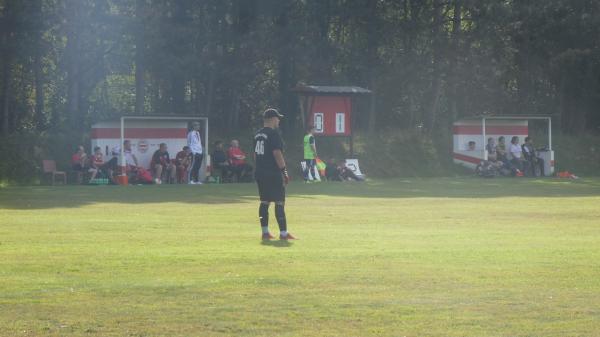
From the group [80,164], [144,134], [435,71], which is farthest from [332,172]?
[435,71]

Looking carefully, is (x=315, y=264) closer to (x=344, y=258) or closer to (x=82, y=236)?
(x=344, y=258)

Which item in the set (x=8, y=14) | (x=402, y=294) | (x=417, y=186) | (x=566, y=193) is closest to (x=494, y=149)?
(x=417, y=186)

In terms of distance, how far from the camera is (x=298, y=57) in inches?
1987

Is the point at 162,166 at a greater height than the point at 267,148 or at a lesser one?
lesser

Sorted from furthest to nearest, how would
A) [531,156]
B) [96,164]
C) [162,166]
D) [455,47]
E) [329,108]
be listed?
[455,47] → [531,156] → [329,108] → [162,166] → [96,164]

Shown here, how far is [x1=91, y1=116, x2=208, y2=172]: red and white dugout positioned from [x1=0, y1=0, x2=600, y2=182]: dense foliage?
5.58m

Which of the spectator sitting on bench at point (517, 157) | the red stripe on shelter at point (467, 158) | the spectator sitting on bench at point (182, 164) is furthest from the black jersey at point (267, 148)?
the red stripe on shelter at point (467, 158)

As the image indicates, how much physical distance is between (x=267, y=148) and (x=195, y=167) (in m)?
21.4

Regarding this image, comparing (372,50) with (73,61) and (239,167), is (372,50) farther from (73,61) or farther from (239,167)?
(239,167)

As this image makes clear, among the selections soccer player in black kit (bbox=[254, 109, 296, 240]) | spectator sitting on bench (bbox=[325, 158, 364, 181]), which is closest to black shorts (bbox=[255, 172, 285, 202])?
soccer player in black kit (bbox=[254, 109, 296, 240])

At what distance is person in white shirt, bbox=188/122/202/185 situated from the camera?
3822 centimetres

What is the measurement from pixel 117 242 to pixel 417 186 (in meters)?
21.1

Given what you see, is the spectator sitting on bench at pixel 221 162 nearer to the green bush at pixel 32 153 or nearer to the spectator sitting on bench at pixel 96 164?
the spectator sitting on bench at pixel 96 164

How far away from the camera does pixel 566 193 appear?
33.1m
